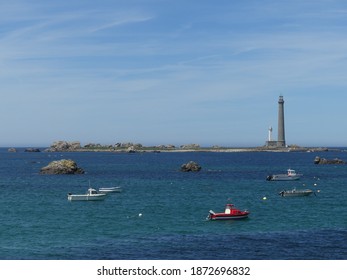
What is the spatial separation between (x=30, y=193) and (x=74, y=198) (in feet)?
60.1

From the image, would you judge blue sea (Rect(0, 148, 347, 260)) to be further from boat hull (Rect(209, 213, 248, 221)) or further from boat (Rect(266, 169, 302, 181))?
boat (Rect(266, 169, 302, 181))

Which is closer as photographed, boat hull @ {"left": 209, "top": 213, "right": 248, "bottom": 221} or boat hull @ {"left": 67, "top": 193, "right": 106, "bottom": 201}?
boat hull @ {"left": 209, "top": 213, "right": 248, "bottom": 221}

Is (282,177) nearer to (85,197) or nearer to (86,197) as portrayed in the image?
(86,197)

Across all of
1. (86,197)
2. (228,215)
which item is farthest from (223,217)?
(86,197)

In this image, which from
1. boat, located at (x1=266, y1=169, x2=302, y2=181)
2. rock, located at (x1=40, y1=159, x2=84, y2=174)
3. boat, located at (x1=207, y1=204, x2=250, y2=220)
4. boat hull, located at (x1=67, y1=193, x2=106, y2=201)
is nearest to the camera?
boat, located at (x1=207, y1=204, x2=250, y2=220)

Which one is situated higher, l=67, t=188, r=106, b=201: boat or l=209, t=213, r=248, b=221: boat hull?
l=67, t=188, r=106, b=201: boat

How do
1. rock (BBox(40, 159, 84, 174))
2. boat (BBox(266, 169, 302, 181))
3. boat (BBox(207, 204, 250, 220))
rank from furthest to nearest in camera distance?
rock (BBox(40, 159, 84, 174)) → boat (BBox(266, 169, 302, 181)) → boat (BBox(207, 204, 250, 220))

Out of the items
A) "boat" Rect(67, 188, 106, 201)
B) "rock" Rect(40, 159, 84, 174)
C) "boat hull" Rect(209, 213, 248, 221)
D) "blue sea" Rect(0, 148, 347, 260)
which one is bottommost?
"blue sea" Rect(0, 148, 347, 260)

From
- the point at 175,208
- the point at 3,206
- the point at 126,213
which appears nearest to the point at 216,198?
the point at 175,208

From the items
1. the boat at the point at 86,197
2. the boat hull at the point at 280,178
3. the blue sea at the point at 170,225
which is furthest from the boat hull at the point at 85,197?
the boat hull at the point at 280,178

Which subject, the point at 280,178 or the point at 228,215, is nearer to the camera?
the point at 228,215

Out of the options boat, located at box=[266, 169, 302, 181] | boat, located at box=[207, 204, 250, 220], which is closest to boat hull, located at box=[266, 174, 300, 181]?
boat, located at box=[266, 169, 302, 181]

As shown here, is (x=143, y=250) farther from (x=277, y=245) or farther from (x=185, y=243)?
(x=277, y=245)

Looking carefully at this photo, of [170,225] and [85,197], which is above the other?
[85,197]
